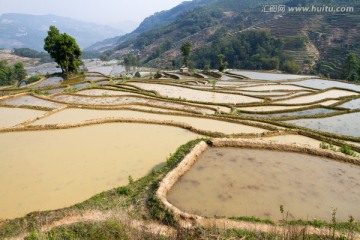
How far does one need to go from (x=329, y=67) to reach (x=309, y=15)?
3300 cm

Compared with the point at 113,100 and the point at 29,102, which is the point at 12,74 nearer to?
the point at 29,102

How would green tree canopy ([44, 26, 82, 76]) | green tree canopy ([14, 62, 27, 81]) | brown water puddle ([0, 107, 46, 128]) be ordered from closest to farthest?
brown water puddle ([0, 107, 46, 128]), green tree canopy ([44, 26, 82, 76]), green tree canopy ([14, 62, 27, 81])

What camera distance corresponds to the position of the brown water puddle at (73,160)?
6.56 metres

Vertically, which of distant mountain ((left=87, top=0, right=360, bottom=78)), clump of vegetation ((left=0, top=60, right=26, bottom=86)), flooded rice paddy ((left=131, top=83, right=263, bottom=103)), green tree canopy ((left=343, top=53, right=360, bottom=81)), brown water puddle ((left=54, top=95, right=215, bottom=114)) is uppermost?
distant mountain ((left=87, top=0, right=360, bottom=78))

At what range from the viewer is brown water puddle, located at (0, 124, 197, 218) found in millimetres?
6562

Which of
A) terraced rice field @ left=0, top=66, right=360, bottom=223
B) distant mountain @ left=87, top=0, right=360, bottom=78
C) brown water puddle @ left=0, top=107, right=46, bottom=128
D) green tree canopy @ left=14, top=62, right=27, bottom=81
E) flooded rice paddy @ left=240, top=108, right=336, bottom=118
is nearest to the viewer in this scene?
terraced rice field @ left=0, top=66, right=360, bottom=223

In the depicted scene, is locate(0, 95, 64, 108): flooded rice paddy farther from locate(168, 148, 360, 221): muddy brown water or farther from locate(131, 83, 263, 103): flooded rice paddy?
locate(168, 148, 360, 221): muddy brown water

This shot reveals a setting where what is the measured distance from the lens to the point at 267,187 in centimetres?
680

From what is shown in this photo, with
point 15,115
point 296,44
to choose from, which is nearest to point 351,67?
point 296,44

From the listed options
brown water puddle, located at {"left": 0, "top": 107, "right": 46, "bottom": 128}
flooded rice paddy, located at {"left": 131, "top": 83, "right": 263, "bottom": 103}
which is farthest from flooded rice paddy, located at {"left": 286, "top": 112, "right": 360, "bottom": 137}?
brown water puddle, located at {"left": 0, "top": 107, "right": 46, "bottom": 128}

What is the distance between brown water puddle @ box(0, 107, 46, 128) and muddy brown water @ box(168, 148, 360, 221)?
10.2 m

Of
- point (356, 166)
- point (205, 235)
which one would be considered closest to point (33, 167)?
point (205, 235)

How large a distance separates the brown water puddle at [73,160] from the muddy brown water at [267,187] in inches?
68.5

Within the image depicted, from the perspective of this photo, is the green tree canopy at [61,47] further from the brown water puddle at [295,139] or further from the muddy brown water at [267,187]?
the muddy brown water at [267,187]
